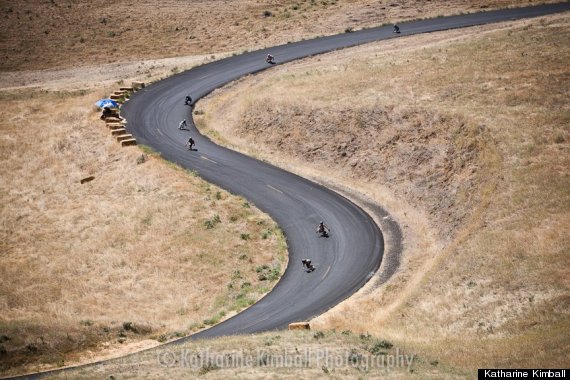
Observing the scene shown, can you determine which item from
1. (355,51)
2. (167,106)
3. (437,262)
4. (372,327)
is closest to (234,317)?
(372,327)

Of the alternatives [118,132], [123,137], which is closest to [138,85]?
[118,132]

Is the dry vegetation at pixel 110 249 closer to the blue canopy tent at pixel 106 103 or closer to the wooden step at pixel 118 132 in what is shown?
the wooden step at pixel 118 132

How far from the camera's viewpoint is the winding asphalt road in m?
29.8

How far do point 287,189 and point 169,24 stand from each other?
46.5 metres

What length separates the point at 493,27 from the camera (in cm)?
6147

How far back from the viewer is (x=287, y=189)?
41406mm

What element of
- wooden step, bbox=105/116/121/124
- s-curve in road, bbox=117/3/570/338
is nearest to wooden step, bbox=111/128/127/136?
s-curve in road, bbox=117/3/570/338

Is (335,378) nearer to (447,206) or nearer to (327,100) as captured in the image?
(447,206)

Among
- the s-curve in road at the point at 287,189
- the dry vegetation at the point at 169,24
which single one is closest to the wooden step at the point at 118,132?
the s-curve in road at the point at 287,189

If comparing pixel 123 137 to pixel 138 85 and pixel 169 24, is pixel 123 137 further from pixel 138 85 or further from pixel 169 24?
pixel 169 24

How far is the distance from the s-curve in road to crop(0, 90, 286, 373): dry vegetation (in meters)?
1.39

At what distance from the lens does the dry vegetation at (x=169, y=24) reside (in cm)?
7138

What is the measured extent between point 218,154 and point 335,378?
31297 millimetres

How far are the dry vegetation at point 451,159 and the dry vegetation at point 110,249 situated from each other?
7.56 meters
